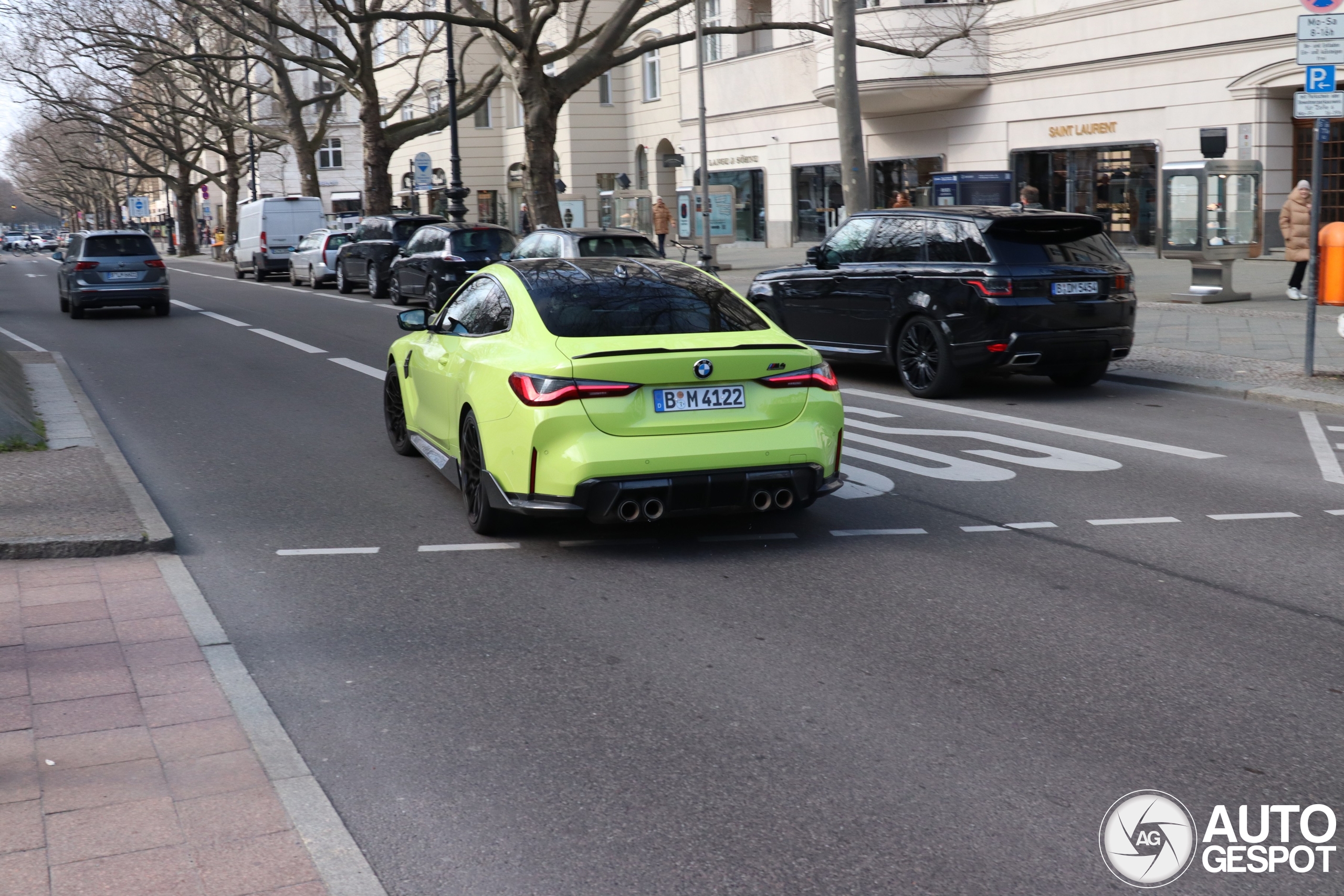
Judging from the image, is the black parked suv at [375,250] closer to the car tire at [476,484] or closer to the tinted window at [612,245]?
the tinted window at [612,245]

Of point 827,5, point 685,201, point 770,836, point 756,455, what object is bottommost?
point 770,836

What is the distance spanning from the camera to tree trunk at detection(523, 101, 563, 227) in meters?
30.7

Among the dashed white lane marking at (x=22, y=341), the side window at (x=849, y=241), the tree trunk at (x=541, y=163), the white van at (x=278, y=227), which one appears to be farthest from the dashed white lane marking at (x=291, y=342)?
the white van at (x=278, y=227)

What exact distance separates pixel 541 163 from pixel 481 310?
24.3m

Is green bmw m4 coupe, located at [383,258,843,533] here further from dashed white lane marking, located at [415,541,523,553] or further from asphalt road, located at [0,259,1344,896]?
asphalt road, located at [0,259,1344,896]

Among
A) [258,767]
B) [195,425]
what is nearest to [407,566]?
[258,767]

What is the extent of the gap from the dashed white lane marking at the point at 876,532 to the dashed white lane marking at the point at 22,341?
13.1 meters

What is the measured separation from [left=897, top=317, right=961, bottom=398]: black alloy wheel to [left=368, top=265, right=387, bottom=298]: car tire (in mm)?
17935

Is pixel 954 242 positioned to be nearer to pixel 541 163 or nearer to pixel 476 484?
pixel 476 484

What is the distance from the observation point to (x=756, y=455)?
270 inches

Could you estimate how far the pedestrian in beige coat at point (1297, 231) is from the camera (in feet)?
64.1

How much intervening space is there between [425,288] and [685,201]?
11.2m

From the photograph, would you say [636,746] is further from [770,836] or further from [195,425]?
[195,425]

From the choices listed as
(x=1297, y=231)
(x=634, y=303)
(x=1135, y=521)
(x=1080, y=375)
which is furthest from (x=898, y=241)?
(x=1297, y=231)
